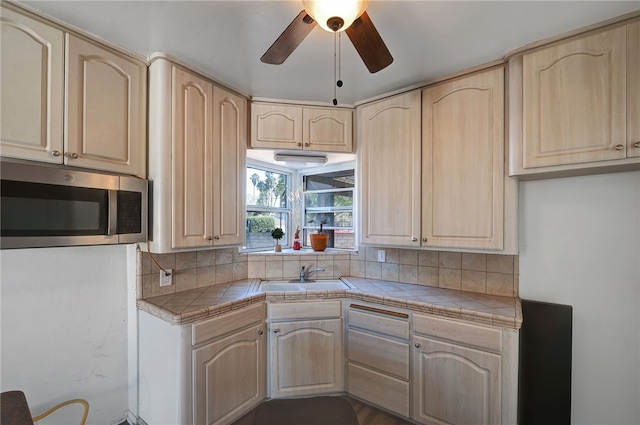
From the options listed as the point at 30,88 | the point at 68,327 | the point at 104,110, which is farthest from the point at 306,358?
the point at 30,88

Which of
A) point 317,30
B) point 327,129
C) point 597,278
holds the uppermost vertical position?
point 317,30

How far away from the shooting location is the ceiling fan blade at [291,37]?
3.70 feet

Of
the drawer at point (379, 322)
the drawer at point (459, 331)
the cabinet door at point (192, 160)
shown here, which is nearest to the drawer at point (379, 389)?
the drawer at point (379, 322)

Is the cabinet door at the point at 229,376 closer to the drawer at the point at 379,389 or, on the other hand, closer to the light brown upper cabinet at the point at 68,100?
the drawer at the point at 379,389

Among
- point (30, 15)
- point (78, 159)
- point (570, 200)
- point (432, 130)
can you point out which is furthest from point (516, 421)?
point (30, 15)

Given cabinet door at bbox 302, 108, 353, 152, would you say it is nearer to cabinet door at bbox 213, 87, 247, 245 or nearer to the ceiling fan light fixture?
cabinet door at bbox 213, 87, 247, 245

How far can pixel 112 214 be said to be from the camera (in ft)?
A: 4.82

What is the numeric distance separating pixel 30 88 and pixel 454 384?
102 inches

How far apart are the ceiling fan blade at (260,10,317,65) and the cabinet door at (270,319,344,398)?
5.43 feet

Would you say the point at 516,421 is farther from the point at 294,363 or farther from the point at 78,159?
the point at 78,159

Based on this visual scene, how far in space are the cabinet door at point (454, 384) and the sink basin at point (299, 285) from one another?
2.55 feet

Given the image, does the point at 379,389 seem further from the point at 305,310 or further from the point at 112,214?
the point at 112,214

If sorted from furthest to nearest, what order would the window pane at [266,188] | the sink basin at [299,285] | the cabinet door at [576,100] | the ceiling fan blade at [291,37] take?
the window pane at [266,188] → the sink basin at [299,285] → the cabinet door at [576,100] → the ceiling fan blade at [291,37]

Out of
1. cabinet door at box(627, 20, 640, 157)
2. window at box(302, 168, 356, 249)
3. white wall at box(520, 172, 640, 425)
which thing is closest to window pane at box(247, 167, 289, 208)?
window at box(302, 168, 356, 249)
